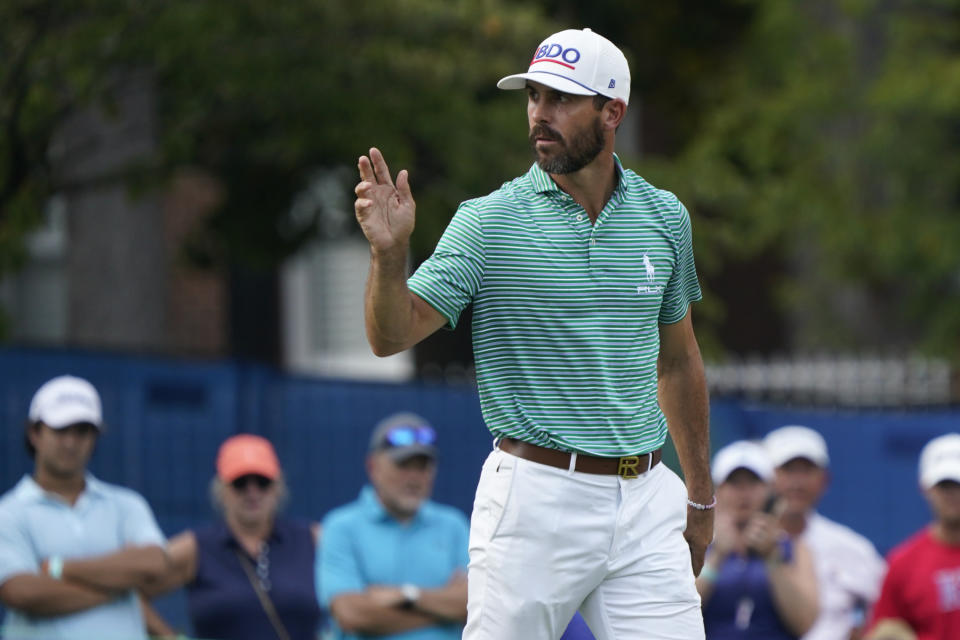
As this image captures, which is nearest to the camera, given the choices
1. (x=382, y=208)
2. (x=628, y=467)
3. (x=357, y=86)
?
(x=382, y=208)

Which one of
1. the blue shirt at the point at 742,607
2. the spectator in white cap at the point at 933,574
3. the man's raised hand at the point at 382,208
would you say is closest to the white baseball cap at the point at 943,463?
the spectator in white cap at the point at 933,574

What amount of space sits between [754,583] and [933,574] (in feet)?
2.89

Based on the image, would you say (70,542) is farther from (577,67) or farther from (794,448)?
(577,67)

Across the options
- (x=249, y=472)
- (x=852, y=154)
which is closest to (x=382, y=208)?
Answer: (x=249, y=472)

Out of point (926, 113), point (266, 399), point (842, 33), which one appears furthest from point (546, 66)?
Answer: point (842, 33)

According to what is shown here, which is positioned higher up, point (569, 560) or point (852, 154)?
point (852, 154)

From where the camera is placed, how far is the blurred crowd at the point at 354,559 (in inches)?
278

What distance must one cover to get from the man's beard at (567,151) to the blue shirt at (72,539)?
345cm

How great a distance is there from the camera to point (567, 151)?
4496mm

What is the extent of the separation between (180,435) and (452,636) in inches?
123

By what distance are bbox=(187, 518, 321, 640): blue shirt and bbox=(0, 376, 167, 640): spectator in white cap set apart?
40 centimetres

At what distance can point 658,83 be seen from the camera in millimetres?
16188

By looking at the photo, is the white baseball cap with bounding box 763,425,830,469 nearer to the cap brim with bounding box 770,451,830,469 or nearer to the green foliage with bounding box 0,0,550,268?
the cap brim with bounding box 770,451,830,469

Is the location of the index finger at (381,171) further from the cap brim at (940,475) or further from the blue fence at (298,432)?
the blue fence at (298,432)
